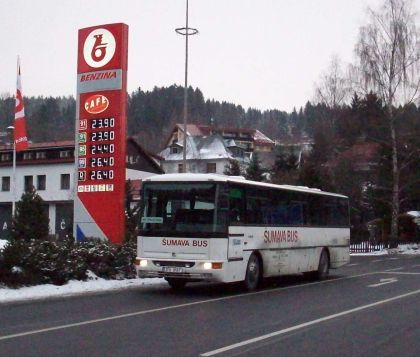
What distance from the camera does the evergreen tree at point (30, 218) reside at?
3294 cm

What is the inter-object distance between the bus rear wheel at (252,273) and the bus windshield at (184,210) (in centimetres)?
178

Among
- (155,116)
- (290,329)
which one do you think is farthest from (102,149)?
(155,116)

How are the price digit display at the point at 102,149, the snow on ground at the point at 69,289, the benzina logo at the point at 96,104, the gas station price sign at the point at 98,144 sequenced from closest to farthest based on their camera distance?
1. the snow on ground at the point at 69,289
2. the gas station price sign at the point at 98,144
3. the price digit display at the point at 102,149
4. the benzina logo at the point at 96,104

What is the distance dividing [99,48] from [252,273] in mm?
9619

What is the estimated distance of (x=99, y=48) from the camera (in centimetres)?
2419

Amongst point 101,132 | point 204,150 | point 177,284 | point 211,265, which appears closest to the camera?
point 211,265

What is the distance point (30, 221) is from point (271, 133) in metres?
131

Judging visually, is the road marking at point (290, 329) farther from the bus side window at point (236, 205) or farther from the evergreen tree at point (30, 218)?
the evergreen tree at point (30, 218)

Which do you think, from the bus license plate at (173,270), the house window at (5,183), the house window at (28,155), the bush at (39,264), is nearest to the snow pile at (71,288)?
the bush at (39,264)

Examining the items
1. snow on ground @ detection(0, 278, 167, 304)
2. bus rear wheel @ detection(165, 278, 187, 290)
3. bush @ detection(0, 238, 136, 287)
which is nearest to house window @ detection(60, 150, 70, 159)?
bush @ detection(0, 238, 136, 287)

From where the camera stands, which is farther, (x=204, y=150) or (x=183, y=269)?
(x=204, y=150)

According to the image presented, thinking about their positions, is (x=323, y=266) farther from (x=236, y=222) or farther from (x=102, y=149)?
(x=102, y=149)

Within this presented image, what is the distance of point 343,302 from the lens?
1630cm

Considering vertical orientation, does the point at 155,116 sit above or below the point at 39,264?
above
